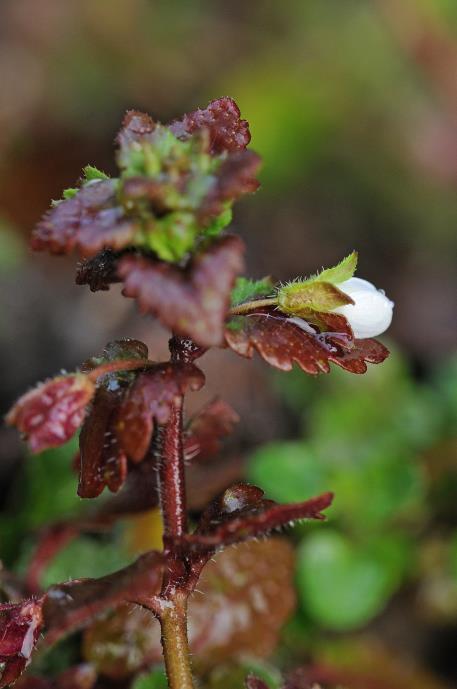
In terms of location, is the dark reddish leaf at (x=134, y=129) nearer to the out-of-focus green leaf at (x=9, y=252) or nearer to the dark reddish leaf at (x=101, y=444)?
the dark reddish leaf at (x=101, y=444)

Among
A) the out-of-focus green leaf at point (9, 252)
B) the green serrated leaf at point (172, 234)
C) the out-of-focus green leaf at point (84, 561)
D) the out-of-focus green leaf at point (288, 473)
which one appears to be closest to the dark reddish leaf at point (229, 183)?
the green serrated leaf at point (172, 234)

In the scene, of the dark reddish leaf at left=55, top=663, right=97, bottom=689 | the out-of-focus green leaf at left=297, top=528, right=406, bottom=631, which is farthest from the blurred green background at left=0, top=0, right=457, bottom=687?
the dark reddish leaf at left=55, top=663, right=97, bottom=689

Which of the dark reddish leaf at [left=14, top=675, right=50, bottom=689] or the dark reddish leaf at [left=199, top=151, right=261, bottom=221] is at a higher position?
the dark reddish leaf at [left=199, top=151, right=261, bottom=221]

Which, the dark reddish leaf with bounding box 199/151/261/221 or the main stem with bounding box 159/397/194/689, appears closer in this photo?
the dark reddish leaf with bounding box 199/151/261/221

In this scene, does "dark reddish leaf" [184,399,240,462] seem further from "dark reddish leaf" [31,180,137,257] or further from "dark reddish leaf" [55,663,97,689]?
"dark reddish leaf" [31,180,137,257]

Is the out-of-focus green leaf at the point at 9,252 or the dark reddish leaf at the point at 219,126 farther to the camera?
the out-of-focus green leaf at the point at 9,252

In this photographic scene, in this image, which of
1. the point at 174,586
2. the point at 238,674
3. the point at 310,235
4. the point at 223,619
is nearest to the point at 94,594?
the point at 174,586
